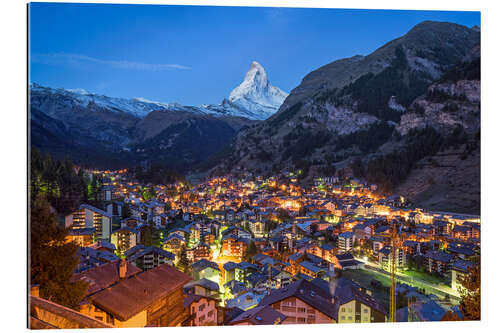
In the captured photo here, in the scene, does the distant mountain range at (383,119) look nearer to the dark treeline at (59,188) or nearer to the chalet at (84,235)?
the chalet at (84,235)

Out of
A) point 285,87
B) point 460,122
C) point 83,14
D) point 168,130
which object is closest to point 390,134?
point 460,122

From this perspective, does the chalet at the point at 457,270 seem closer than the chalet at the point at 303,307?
No

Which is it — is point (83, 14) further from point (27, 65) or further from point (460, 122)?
point (460, 122)

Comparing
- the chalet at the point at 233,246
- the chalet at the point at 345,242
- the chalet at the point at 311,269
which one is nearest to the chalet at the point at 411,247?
the chalet at the point at 345,242

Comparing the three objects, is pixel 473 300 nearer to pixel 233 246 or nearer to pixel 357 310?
pixel 357 310

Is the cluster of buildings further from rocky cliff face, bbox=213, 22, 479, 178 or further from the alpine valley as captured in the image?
rocky cliff face, bbox=213, 22, 479, 178

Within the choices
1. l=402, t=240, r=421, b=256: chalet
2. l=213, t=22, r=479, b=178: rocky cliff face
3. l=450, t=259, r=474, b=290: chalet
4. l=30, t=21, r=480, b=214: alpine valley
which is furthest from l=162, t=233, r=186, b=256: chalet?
l=213, t=22, r=479, b=178: rocky cliff face

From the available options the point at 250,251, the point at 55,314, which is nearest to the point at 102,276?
the point at 55,314
